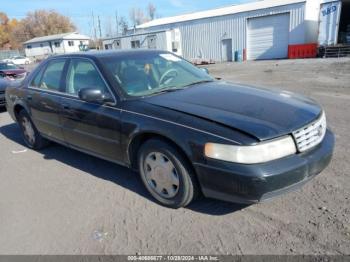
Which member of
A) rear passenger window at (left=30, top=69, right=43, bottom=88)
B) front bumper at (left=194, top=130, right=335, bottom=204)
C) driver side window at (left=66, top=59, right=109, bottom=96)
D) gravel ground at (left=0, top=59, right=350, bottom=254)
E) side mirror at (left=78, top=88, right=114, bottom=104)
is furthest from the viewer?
rear passenger window at (left=30, top=69, right=43, bottom=88)

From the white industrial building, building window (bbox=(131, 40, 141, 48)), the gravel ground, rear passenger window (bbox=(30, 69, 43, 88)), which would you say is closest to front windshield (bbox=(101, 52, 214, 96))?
the gravel ground

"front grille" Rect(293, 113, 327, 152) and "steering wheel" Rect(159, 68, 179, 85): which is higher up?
"steering wheel" Rect(159, 68, 179, 85)

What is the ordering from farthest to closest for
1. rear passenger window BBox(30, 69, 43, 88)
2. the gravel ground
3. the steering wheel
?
rear passenger window BBox(30, 69, 43, 88) < the steering wheel < the gravel ground

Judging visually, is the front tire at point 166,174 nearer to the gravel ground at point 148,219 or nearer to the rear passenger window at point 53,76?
the gravel ground at point 148,219

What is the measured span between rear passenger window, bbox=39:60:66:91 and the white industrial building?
24779 millimetres

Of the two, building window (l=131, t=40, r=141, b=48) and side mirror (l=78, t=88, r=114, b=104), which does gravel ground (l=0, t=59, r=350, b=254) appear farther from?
building window (l=131, t=40, r=141, b=48)

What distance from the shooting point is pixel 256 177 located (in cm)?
264

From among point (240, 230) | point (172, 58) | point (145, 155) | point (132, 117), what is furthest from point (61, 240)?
point (172, 58)

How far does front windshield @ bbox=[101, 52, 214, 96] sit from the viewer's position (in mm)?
3777

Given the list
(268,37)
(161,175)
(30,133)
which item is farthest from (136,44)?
(161,175)

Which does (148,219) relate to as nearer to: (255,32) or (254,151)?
(254,151)

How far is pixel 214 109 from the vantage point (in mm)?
3127

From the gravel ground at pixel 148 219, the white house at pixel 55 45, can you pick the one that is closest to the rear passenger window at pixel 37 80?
the gravel ground at pixel 148 219

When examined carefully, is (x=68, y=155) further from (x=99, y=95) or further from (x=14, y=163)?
(x=99, y=95)
